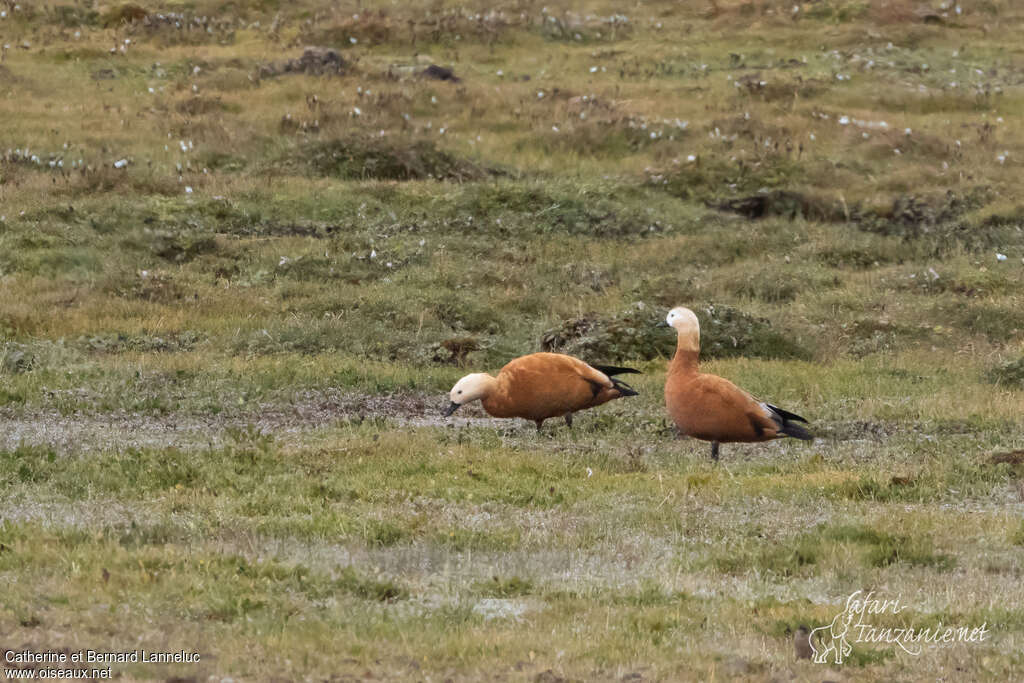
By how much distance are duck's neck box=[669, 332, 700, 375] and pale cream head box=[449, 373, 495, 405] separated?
6.74 feet

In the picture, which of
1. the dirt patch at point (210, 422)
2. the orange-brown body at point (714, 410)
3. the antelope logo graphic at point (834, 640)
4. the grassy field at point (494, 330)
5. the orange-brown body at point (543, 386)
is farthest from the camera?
the orange-brown body at point (543, 386)

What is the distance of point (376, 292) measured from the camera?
22969mm

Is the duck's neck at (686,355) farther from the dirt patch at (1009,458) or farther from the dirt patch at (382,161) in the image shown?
the dirt patch at (382,161)

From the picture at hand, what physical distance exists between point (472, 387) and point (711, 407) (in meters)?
2.66

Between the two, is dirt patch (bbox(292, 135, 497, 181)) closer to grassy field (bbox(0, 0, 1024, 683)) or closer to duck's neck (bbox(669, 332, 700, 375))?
grassy field (bbox(0, 0, 1024, 683))

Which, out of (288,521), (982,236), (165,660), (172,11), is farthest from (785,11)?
(165,660)

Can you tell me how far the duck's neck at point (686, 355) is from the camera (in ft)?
45.5

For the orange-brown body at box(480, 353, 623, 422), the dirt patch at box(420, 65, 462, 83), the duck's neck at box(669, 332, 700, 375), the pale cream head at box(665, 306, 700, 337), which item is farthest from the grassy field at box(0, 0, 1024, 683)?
the pale cream head at box(665, 306, 700, 337)

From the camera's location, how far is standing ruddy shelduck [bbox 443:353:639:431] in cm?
1469

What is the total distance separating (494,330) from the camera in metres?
21.9

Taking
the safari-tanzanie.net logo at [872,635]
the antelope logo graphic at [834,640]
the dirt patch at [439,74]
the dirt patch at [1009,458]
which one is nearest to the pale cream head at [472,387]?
the dirt patch at [1009,458]

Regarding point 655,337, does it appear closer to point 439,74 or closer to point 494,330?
point 494,330

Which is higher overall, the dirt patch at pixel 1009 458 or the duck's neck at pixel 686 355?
the duck's neck at pixel 686 355

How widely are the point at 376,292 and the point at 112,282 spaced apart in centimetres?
431
